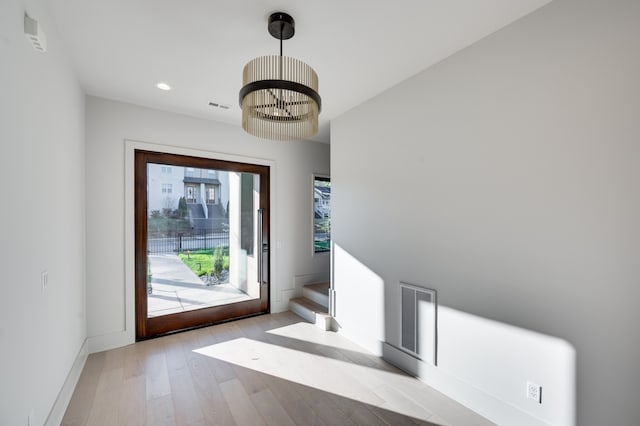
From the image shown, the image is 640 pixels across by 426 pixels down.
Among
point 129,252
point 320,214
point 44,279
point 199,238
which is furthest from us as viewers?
point 320,214

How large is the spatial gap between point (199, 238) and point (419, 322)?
9.66 ft

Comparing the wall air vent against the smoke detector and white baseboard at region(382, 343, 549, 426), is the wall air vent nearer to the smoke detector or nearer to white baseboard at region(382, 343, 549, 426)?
white baseboard at region(382, 343, 549, 426)

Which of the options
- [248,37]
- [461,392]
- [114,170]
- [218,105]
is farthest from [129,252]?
[461,392]

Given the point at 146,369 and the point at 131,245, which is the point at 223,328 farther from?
the point at 131,245

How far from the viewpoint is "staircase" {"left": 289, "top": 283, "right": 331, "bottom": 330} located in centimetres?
368

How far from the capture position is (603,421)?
1.50 m

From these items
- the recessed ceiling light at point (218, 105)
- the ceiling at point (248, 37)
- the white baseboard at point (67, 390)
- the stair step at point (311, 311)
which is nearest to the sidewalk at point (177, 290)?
the white baseboard at point (67, 390)

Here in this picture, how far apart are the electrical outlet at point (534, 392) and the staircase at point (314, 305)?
88.1 inches

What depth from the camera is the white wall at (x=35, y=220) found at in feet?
4.23

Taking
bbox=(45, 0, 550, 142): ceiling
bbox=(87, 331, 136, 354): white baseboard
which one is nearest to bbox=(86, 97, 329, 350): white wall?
bbox=(87, 331, 136, 354): white baseboard

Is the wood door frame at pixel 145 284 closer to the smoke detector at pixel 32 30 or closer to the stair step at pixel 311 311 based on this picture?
the stair step at pixel 311 311

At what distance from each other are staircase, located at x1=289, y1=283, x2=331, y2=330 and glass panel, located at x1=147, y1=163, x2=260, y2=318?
0.66 meters

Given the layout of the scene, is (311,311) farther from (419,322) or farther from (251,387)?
(419,322)

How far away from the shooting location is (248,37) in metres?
2.06
